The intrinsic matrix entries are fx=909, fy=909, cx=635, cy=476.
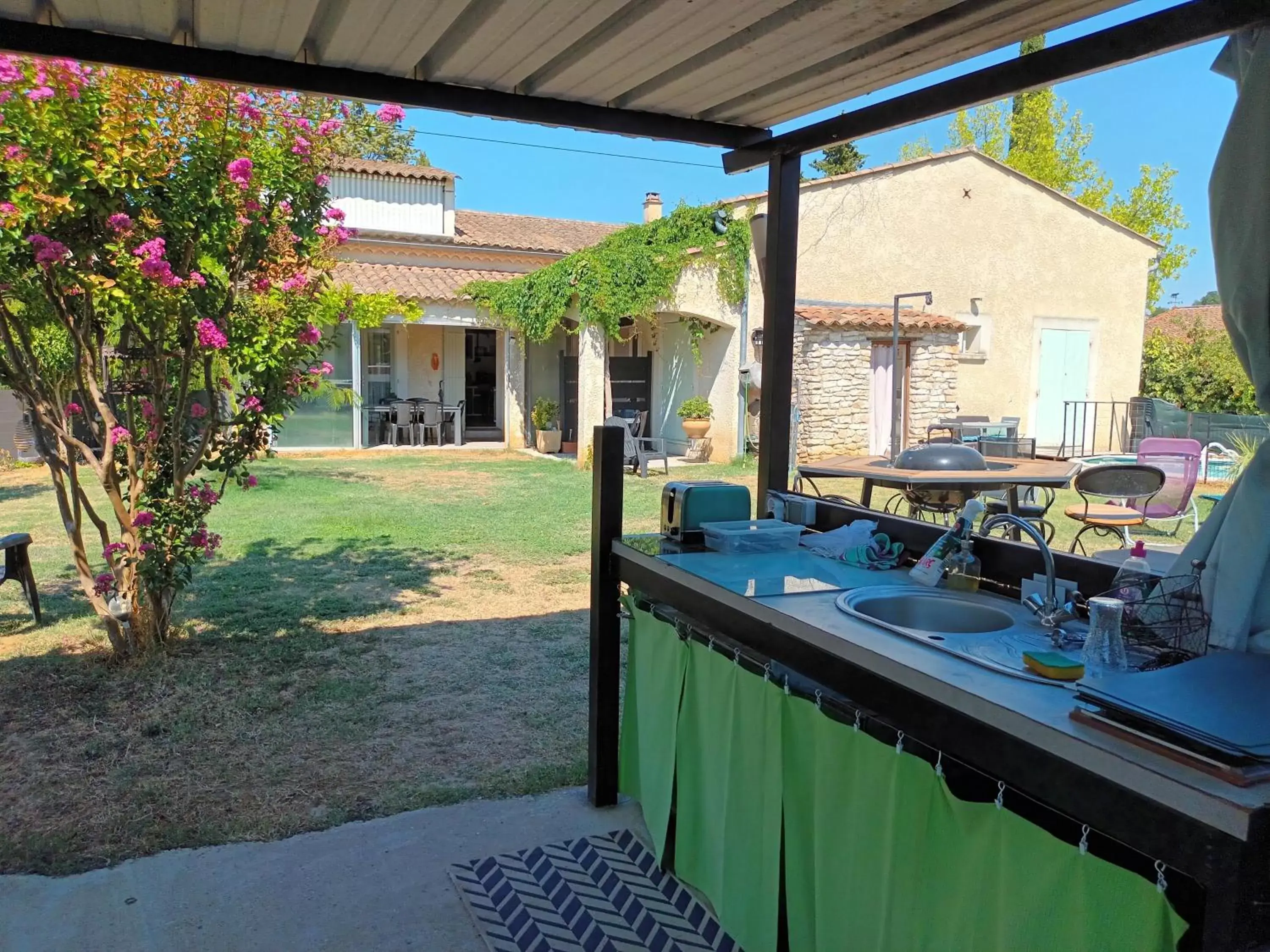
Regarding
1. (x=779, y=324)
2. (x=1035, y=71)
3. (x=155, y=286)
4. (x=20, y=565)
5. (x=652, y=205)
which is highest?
(x=652, y=205)

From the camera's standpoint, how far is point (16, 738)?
3.88 metres

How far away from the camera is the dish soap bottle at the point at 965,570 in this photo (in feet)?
8.36

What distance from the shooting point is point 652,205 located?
61.7ft

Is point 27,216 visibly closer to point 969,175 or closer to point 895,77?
point 895,77

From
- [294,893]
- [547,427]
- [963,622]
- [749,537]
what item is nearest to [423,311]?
[547,427]

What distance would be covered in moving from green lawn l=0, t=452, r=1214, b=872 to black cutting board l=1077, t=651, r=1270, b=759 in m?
2.49

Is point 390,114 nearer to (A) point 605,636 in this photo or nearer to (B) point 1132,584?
(A) point 605,636

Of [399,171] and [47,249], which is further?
[399,171]

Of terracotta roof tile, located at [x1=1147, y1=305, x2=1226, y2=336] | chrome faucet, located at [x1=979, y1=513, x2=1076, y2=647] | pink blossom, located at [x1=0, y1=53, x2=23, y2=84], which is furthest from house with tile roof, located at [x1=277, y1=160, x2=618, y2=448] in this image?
chrome faucet, located at [x1=979, y1=513, x2=1076, y2=647]

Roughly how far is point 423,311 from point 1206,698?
1569 cm

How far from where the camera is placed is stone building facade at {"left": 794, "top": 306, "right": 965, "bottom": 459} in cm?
1405

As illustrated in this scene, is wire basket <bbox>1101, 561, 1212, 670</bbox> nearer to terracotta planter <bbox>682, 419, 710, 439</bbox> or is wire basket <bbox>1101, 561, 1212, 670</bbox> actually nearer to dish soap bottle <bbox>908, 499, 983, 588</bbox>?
dish soap bottle <bbox>908, 499, 983, 588</bbox>

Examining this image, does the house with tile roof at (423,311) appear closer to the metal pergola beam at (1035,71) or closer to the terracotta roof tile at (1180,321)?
the metal pergola beam at (1035,71)

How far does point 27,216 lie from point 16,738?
7.37ft
